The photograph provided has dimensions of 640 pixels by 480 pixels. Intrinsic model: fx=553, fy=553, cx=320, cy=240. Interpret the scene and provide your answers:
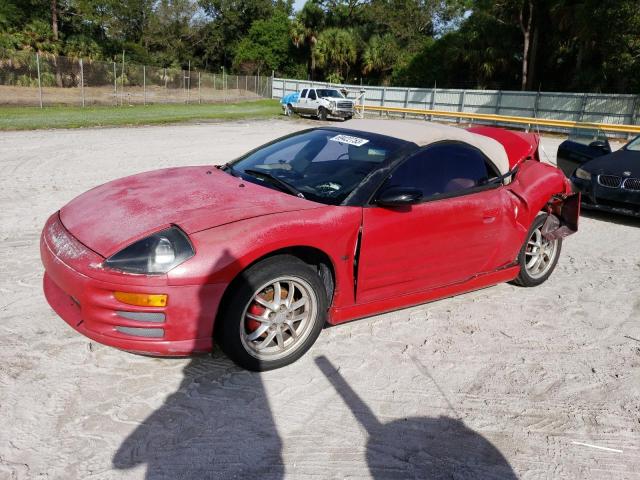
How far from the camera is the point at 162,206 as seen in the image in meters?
3.57

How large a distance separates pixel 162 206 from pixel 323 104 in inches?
971

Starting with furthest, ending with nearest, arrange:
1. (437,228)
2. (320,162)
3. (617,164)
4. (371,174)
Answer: (617,164) → (320,162) → (437,228) → (371,174)

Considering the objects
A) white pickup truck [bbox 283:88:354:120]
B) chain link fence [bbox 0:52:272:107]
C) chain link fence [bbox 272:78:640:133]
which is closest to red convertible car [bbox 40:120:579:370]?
white pickup truck [bbox 283:88:354:120]

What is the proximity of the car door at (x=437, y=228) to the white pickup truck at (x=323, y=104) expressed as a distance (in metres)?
23.5

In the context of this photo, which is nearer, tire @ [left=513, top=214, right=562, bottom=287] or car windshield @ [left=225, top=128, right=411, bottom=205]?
car windshield @ [left=225, top=128, right=411, bottom=205]

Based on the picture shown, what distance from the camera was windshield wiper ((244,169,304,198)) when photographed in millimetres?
3922

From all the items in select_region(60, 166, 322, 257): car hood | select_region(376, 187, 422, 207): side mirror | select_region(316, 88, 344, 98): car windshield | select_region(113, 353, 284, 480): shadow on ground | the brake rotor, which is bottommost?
select_region(113, 353, 284, 480): shadow on ground

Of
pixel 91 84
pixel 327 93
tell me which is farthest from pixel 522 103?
pixel 91 84

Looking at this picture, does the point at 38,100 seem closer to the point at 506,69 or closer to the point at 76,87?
the point at 76,87

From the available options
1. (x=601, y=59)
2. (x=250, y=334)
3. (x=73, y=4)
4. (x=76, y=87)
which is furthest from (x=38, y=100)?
(x=601, y=59)

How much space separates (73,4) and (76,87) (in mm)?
20013

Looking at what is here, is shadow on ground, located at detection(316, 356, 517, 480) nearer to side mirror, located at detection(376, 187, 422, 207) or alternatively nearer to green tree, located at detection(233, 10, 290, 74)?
side mirror, located at detection(376, 187, 422, 207)

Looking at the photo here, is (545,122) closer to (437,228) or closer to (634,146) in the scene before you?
(634,146)

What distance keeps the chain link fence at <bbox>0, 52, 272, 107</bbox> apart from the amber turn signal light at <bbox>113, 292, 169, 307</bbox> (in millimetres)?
25531
